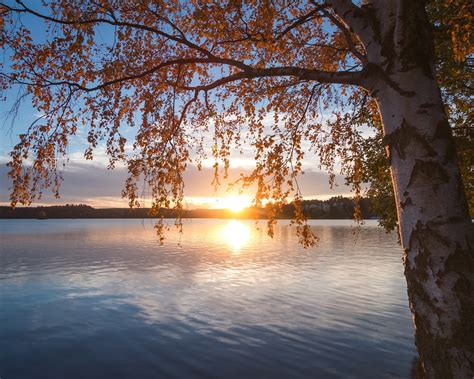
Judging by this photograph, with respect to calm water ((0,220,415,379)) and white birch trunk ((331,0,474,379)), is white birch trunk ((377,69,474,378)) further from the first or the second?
calm water ((0,220,415,379))

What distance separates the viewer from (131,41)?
8164 millimetres

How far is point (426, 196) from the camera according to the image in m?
4.30

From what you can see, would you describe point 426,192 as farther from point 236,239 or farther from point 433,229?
point 236,239

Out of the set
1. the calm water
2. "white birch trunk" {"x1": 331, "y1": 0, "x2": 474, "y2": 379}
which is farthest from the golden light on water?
"white birch trunk" {"x1": 331, "y1": 0, "x2": 474, "y2": 379}

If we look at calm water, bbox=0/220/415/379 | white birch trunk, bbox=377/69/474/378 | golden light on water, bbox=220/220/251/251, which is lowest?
golden light on water, bbox=220/220/251/251

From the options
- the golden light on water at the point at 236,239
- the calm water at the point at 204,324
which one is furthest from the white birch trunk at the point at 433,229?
the golden light on water at the point at 236,239

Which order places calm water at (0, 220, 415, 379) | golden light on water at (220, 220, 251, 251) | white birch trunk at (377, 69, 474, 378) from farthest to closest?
golden light on water at (220, 220, 251, 251) → calm water at (0, 220, 415, 379) → white birch trunk at (377, 69, 474, 378)

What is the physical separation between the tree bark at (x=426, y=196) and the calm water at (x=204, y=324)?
8.95 metres

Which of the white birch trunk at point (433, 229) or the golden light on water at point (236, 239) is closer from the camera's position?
the white birch trunk at point (433, 229)

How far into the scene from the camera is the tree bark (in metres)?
4.12

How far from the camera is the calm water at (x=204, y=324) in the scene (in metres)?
12.9

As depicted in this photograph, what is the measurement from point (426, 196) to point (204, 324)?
1539 centimetres

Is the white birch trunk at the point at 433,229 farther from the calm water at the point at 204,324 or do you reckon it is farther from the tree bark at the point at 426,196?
the calm water at the point at 204,324

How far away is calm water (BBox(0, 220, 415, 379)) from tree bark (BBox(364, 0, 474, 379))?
29.4 ft
